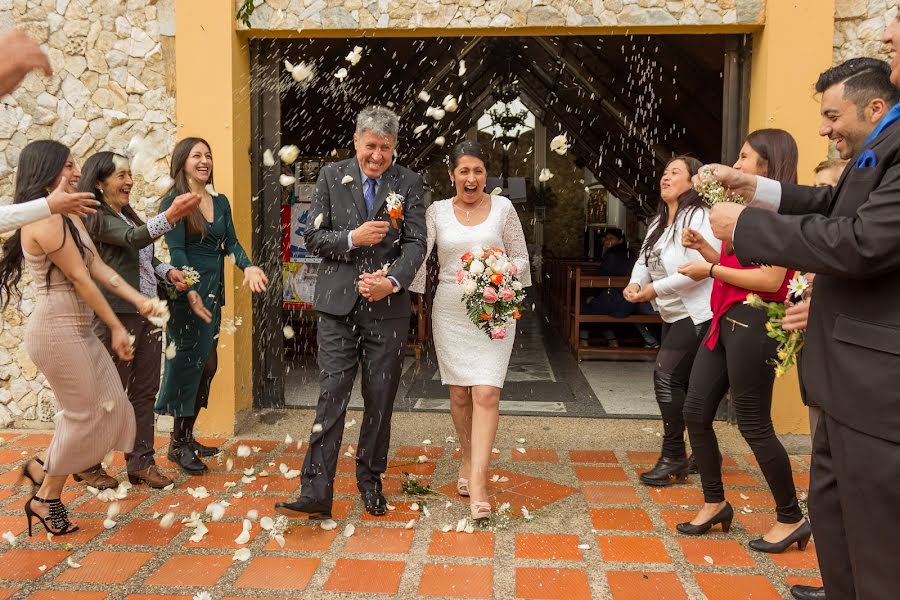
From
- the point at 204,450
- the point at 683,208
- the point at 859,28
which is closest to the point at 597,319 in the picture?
the point at 859,28

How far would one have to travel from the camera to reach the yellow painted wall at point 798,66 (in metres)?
4.70

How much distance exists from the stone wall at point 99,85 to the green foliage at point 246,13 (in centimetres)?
47

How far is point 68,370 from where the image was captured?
331cm

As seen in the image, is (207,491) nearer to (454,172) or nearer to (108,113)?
(454,172)

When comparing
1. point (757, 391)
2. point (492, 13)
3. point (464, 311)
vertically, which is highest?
point (492, 13)

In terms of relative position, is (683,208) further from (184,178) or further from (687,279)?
(184,178)

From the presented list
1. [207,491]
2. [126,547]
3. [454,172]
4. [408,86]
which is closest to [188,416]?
[207,491]

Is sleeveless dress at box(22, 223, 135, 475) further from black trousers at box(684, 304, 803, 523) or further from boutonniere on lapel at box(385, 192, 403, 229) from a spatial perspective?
black trousers at box(684, 304, 803, 523)

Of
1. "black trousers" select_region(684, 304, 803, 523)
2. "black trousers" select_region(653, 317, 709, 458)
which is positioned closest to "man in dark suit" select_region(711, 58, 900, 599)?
"black trousers" select_region(684, 304, 803, 523)

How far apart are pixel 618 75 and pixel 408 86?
2.54 metres

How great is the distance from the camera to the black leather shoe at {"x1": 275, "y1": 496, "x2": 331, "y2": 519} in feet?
11.3

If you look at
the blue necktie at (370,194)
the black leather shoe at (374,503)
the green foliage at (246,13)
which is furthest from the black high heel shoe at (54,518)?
the green foliage at (246,13)

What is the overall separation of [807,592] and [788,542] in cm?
45

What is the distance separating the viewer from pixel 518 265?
3.90m
